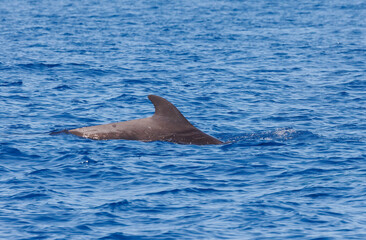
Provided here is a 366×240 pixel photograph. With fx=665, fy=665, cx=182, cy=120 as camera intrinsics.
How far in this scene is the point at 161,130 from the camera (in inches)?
772

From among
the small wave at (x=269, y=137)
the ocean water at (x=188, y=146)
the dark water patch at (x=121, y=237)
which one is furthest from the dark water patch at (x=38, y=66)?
the dark water patch at (x=121, y=237)

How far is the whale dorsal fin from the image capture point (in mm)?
19422

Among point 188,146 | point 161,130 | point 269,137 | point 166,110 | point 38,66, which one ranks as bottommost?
point 269,137

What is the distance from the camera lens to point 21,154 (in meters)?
18.5

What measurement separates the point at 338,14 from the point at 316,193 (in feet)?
191

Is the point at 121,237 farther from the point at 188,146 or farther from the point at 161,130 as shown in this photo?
the point at 161,130

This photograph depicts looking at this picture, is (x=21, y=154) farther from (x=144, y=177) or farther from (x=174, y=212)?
(x=174, y=212)

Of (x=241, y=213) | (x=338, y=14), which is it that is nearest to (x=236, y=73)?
(x=241, y=213)

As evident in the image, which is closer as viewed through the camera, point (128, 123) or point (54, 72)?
point (128, 123)

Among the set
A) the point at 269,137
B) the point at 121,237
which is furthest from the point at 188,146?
the point at 121,237

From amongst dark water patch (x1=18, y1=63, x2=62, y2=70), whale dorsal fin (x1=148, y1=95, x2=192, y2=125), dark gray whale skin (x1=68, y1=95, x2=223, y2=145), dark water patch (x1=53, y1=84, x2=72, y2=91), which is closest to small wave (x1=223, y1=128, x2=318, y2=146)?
dark gray whale skin (x1=68, y1=95, x2=223, y2=145)

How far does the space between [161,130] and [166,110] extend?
24.0 inches

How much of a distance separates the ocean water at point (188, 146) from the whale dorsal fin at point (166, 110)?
0.84 metres

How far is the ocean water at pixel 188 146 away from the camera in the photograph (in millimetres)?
13852
